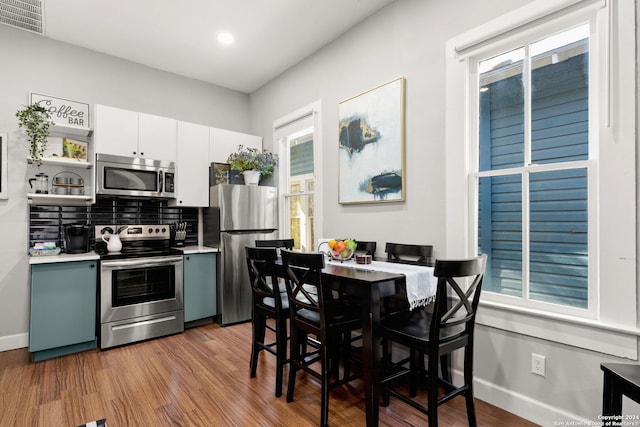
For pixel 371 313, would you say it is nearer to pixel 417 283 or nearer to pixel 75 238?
pixel 417 283

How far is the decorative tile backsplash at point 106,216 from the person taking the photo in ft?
10.9

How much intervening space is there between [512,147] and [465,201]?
46 cm

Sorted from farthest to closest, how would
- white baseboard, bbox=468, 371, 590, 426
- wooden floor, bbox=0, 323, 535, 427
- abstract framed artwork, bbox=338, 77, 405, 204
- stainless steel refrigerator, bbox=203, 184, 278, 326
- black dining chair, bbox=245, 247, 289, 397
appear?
stainless steel refrigerator, bbox=203, 184, 278, 326 → abstract framed artwork, bbox=338, 77, 405, 204 → black dining chair, bbox=245, 247, 289, 397 → wooden floor, bbox=0, 323, 535, 427 → white baseboard, bbox=468, 371, 590, 426

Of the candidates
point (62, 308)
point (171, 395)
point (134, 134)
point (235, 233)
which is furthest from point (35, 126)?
point (171, 395)

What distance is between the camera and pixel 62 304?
2.96 metres

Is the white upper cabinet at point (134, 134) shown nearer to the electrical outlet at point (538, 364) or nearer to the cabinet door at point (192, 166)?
the cabinet door at point (192, 166)

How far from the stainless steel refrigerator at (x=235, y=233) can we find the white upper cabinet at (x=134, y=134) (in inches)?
28.1

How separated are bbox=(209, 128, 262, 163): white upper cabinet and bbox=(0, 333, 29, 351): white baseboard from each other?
2614mm

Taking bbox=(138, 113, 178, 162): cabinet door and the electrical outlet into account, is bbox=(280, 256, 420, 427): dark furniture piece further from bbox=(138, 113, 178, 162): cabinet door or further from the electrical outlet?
bbox=(138, 113, 178, 162): cabinet door

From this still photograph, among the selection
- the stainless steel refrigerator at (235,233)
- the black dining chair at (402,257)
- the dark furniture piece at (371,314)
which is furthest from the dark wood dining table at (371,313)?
the stainless steel refrigerator at (235,233)

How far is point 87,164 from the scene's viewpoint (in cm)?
337

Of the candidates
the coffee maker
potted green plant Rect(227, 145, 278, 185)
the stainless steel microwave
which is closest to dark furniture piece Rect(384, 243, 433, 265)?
potted green plant Rect(227, 145, 278, 185)

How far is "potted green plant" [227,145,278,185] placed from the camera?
4.02 metres

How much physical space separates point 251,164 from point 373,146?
66.7 inches
